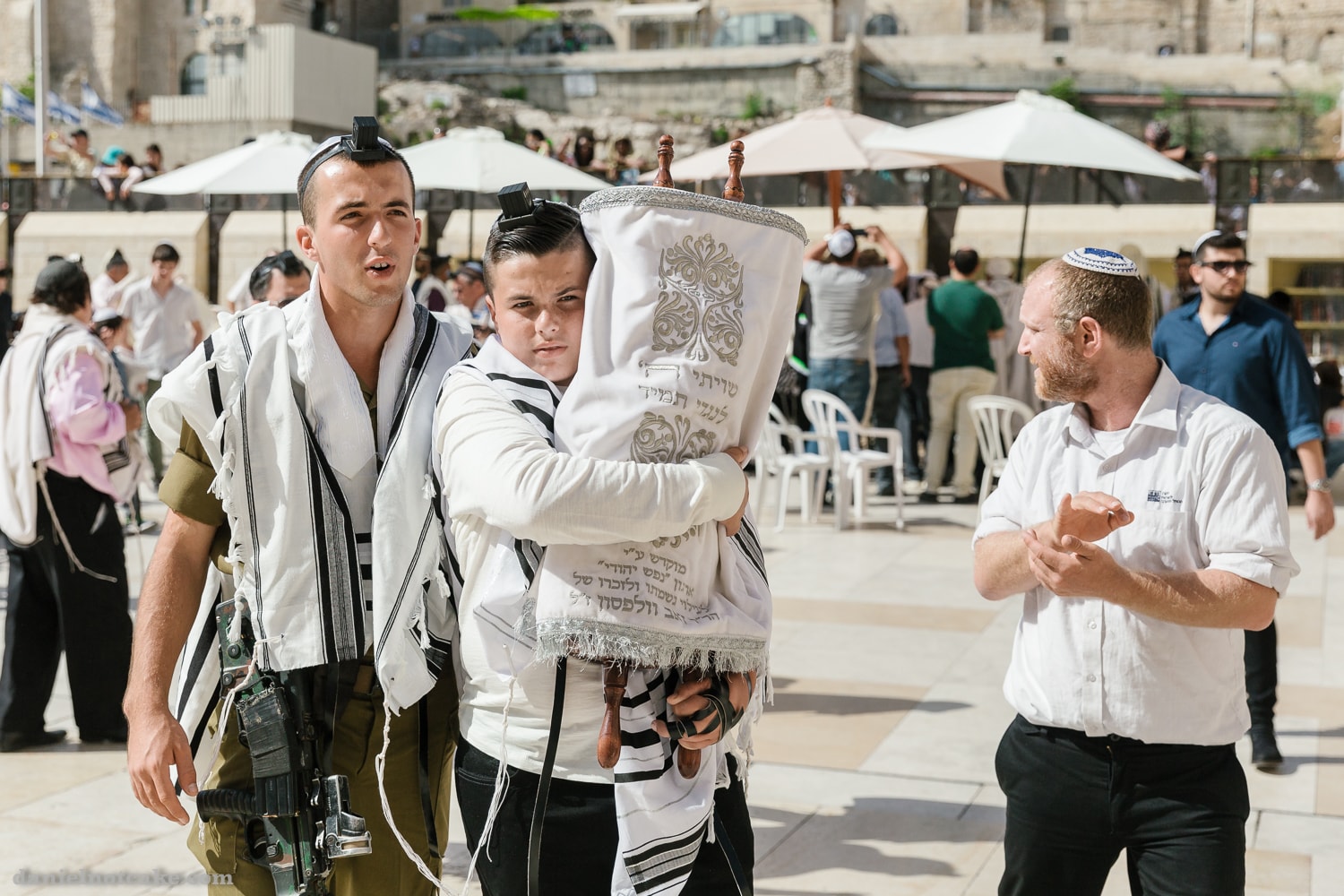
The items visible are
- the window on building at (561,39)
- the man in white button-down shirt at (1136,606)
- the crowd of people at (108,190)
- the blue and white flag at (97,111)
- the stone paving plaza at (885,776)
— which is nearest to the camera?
the man in white button-down shirt at (1136,606)

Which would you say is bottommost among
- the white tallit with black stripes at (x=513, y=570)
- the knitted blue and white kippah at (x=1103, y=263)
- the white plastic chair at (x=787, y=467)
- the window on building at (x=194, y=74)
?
the white plastic chair at (x=787, y=467)

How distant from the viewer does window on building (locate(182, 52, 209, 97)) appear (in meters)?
50.1

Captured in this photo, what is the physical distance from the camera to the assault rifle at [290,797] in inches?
102

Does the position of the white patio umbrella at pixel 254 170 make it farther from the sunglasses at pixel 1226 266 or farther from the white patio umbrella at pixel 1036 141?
the sunglasses at pixel 1226 266

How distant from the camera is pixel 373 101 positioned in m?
41.8

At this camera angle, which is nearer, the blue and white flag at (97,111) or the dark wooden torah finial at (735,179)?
the dark wooden torah finial at (735,179)

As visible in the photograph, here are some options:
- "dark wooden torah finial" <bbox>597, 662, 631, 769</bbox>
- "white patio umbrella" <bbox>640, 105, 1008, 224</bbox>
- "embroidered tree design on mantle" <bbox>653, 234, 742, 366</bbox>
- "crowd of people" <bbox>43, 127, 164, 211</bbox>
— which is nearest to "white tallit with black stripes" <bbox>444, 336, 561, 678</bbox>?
"dark wooden torah finial" <bbox>597, 662, 631, 769</bbox>

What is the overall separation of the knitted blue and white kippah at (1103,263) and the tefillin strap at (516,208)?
1.06m

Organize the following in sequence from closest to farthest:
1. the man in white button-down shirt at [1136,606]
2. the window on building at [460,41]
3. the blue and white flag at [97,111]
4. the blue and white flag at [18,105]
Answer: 1. the man in white button-down shirt at [1136,606]
2. the blue and white flag at [18,105]
3. the blue and white flag at [97,111]
4. the window on building at [460,41]

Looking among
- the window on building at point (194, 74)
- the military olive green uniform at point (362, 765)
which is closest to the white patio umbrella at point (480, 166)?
the military olive green uniform at point (362, 765)

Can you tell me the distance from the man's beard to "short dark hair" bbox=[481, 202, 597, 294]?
3.14ft

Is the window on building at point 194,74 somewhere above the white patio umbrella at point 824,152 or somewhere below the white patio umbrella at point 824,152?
above

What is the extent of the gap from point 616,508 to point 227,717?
1070 mm

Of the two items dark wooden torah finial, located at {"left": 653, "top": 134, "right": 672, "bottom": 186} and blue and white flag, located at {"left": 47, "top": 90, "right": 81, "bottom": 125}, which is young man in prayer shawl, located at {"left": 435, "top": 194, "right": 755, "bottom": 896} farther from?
blue and white flag, located at {"left": 47, "top": 90, "right": 81, "bottom": 125}
